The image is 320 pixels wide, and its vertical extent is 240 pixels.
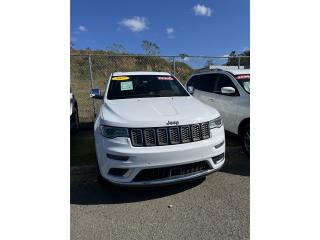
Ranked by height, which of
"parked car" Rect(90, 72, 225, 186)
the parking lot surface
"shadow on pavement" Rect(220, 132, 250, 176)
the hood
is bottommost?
the parking lot surface

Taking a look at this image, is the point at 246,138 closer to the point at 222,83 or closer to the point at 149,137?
the point at 222,83

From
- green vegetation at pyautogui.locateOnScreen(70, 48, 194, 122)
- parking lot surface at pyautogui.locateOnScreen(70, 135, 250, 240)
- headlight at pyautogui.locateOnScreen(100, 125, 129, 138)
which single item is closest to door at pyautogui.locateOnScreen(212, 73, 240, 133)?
parking lot surface at pyautogui.locateOnScreen(70, 135, 250, 240)

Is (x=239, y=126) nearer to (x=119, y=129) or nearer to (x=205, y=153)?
(x=205, y=153)

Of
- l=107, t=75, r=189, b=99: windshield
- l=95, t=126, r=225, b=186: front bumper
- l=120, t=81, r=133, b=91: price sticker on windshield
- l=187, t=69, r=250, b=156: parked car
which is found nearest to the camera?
l=95, t=126, r=225, b=186: front bumper

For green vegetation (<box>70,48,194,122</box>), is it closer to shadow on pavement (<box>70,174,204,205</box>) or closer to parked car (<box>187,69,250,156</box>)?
parked car (<box>187,69,250,156</box>)

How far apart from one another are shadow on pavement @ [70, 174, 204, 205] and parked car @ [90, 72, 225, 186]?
36 cm

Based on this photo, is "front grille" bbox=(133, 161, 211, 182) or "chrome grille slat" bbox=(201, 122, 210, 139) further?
"chrome grille slat" bbox=(201, 122, 210, 139)

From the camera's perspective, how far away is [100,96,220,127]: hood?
2803 millimetres

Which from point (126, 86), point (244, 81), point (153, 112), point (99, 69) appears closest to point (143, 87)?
point (126, 86)

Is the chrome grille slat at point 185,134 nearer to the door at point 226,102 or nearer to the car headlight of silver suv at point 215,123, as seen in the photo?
the car headlight of silver suv at point 215,123

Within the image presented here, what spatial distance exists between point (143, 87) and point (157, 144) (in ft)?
5.98

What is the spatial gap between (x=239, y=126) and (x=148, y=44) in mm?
20651

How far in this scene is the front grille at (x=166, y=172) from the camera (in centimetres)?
277
